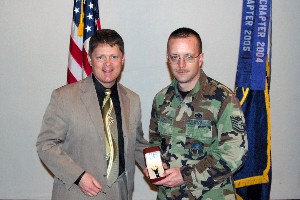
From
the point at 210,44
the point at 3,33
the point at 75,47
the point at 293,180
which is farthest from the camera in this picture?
the point at 293,180

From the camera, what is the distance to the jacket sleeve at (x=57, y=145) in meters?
1.92

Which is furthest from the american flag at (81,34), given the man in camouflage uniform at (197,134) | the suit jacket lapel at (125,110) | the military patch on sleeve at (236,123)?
the military patch on sleeve at (236,123)

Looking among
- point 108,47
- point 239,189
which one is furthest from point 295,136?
point 108,47

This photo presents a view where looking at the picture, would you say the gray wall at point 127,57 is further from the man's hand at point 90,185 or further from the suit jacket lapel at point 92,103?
the man's hand at point 90,185

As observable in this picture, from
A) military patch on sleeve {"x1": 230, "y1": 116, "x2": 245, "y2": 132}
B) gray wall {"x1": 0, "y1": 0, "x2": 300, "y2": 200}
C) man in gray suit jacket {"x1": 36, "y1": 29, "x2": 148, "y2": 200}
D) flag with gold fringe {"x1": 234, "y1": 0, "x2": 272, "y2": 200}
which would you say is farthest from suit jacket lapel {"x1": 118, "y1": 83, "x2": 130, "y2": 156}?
gray wall {"x1": 0, "y1": 0, "x2": 300, "y2": 200}

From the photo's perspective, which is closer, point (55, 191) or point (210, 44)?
point (55, 191)

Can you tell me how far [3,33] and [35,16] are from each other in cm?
35

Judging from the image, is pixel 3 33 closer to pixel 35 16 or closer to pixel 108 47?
pixel 35 16

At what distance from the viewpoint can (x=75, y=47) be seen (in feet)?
10.3

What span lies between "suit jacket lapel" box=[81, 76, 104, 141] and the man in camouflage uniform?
1.28ft

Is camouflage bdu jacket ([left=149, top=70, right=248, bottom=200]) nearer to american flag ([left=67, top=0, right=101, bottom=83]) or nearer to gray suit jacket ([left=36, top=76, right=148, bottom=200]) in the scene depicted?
gray suit jacket ([left=36, top=76, right=148, bottom=200])

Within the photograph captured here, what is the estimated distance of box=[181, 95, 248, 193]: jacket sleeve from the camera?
191 centimetres

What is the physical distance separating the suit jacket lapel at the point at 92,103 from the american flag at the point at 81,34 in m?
1.03

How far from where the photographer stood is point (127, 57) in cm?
366
